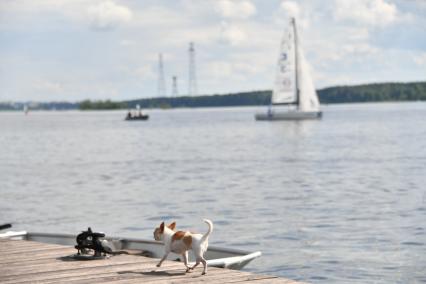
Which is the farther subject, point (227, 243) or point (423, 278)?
point (227, 243)

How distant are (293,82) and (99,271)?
9066 cm

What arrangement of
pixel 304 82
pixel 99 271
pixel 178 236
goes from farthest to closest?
pixel 304 82 < pixel 99 271 < pixel 178 236

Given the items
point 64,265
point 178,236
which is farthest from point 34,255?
point 178,236

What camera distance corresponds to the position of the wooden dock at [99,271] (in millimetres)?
10062

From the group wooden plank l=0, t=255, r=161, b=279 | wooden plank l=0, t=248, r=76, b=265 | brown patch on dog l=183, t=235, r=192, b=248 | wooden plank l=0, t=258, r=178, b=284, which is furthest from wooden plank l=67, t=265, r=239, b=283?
wooden plank l=0, t=248, r=76, b=265

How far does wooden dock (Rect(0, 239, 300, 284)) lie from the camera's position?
10.1 meters

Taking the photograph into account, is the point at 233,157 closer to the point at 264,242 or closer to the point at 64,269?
the point at 264,242

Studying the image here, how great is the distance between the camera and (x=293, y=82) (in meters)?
100

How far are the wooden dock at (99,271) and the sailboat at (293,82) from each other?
88.2 meters

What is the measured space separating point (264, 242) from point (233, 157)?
39.5 m

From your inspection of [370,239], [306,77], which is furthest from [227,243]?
[306,77]

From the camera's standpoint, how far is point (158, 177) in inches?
1804

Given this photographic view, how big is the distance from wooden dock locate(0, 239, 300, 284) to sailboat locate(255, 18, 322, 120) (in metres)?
88.2

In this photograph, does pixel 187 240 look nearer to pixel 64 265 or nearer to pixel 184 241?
pixel 184 241
